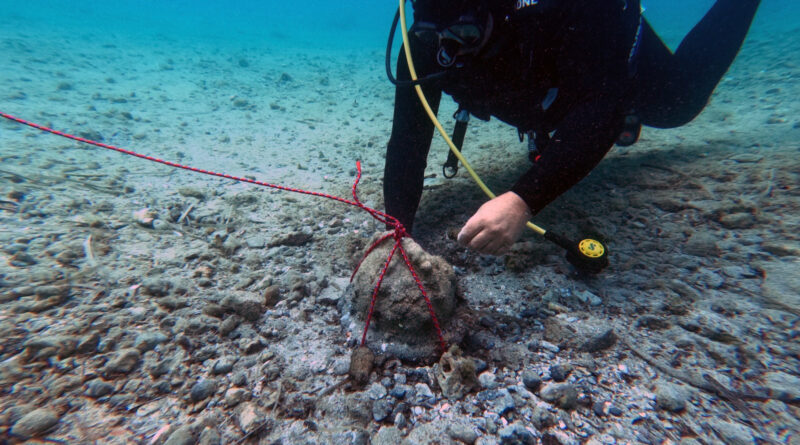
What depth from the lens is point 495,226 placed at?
1338 millimetres

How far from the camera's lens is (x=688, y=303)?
4.64 ft

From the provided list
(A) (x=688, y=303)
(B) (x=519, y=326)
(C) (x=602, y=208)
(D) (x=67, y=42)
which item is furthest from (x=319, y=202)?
(D) (x=67, y=42)

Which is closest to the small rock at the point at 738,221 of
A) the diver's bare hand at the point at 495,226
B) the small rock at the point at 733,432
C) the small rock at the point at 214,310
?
the small rock at the point at 733,432

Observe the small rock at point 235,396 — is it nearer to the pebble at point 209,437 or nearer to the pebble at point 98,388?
the pebble at point 209,437

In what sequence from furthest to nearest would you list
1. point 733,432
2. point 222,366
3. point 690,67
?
point 690,67, point 222,366, point 733,432

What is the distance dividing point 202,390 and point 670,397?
179cm

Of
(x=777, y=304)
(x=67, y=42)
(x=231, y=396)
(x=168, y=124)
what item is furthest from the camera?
(x=67, y=42)

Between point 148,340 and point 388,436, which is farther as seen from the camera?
point 148,340

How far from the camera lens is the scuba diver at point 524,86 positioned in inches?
57.8

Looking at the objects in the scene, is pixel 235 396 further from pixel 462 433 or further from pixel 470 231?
pixel 470 231

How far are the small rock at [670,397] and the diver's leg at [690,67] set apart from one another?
300 cm

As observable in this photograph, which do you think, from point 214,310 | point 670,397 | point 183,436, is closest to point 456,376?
point 670,397

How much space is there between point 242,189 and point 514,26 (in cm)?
275

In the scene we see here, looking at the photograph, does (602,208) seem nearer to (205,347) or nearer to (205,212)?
(205,347)
